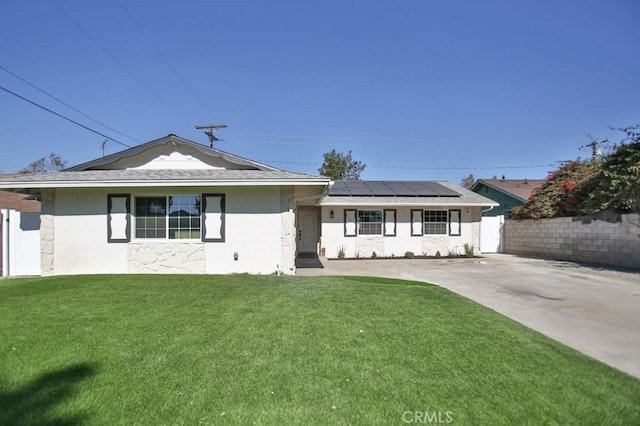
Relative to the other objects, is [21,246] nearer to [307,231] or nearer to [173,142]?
[173,142]

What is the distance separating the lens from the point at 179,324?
521 cm

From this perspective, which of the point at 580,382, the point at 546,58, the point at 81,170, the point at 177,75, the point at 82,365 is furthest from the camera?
the point at 177,75

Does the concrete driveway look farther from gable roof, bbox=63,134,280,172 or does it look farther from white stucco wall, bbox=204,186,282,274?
gable roof, bbox=63,134,280,172

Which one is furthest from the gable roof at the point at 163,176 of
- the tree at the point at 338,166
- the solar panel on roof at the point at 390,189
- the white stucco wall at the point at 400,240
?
the tree at the point at 338,166

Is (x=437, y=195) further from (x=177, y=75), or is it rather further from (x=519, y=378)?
(x=519, y=378)

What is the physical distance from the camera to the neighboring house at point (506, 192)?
21.0m

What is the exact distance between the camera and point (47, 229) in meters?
10.0

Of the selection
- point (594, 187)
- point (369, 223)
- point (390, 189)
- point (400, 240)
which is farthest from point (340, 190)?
point (594, 187)

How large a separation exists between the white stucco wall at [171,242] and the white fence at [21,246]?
1899mm

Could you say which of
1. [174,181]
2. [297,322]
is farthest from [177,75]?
[297,322]

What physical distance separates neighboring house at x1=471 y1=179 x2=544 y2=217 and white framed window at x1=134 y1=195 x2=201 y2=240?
17791mm

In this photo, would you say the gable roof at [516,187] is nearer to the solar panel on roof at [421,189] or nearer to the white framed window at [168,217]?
the solar panel on roof at [421,189]

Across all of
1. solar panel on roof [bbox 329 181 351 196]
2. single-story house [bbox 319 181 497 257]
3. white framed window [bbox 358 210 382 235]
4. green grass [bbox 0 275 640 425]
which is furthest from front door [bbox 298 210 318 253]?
green grass [bbox 0 275 640 425]

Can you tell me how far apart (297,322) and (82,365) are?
8.86 feet
